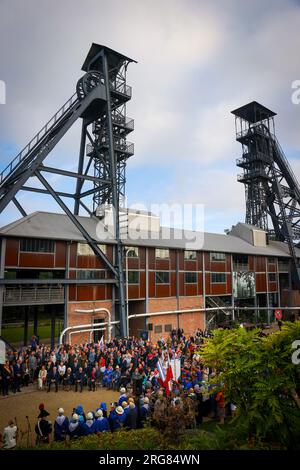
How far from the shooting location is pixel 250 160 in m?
50.8

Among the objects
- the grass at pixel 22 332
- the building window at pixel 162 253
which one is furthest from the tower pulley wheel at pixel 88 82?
the grass at pixel 22 332

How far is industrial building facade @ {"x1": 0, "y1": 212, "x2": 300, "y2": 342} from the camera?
978 inches

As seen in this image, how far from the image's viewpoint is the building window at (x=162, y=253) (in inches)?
1309

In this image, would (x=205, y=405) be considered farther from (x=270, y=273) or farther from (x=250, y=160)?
(x=250, y=160)

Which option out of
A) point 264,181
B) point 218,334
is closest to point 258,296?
point 264,181

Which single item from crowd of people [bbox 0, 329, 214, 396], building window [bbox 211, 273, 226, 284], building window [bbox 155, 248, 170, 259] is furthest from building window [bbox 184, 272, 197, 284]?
crowd of people [bbox 0, 329, 214, 396]

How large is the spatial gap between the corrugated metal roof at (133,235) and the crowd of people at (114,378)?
877 cm

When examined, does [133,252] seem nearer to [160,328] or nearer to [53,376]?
[160,328]

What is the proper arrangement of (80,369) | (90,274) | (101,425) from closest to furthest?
1. (101,425)
2. (80,369)
3. (90,274)

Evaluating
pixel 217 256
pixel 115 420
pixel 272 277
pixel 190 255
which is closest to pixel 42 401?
pixel 115 420

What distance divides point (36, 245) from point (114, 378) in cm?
1208

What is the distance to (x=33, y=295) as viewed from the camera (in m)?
24.3

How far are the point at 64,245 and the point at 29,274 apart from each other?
6.98 meters

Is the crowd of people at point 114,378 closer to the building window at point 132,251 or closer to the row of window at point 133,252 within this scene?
the row of window at point 133,252
